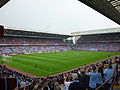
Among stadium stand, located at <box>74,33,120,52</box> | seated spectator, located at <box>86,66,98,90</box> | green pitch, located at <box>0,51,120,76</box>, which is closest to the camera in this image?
seated spectator, located at <box>86,66,98,90</box>

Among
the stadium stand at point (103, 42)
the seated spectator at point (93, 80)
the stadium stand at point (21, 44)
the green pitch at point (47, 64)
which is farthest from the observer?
the stadium stand at point (103, 42)

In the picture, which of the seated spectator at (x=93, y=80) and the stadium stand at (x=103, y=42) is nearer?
the seated spectator at (x=93, y=80)

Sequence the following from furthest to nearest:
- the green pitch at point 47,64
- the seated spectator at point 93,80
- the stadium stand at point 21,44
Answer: the stadium stand at point 21,44
the green pitch at point 47,64
the seated spectator at point 93,80

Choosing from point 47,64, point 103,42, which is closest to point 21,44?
point 47,64

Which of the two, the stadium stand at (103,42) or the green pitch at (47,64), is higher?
the stadium stand at (103,42)

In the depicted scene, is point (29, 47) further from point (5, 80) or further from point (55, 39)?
point (5, 80)

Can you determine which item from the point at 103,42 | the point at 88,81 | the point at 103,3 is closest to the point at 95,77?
the point at 88,81

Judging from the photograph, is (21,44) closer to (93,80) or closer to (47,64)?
(47,64)

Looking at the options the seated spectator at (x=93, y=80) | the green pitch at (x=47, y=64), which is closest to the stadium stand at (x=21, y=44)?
the green pitch at (x=47, y=64)

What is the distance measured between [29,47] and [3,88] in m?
50.2

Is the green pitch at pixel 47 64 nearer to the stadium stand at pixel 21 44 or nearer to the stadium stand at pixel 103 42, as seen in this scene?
the stadium stand at pixel 21 44

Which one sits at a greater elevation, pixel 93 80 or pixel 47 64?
pixel 93 80

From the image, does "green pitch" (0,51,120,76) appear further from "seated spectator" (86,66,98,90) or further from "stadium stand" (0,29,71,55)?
"stadium stand" (0,29,71,55)

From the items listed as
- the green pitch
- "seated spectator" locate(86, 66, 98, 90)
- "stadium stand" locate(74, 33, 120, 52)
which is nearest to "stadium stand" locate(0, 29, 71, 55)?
the green pitch
